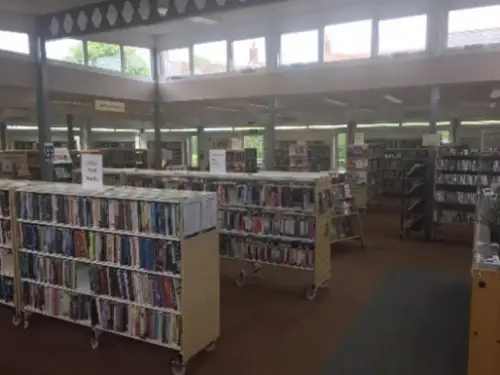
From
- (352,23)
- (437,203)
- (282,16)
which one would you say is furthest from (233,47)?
(437,203)

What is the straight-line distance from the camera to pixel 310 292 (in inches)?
203

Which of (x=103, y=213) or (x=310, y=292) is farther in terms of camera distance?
(x=310, y=292)

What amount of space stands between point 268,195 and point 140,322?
7.85ft

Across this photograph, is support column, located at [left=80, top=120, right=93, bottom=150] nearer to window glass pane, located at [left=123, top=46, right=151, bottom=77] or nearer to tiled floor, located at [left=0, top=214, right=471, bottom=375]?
window glass pane, located at [left=123, top=46, right=151, bottom=77]

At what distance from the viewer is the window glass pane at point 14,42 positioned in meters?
7.68

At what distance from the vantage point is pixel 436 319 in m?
4.42

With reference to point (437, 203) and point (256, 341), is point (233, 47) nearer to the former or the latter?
point (437, 203)

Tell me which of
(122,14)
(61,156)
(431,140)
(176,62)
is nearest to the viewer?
(122,14)

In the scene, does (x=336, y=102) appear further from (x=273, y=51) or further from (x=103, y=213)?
(x=103, y=213)

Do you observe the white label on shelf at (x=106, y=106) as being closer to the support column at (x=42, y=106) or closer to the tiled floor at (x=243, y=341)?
the support column at (x=42, y=106)

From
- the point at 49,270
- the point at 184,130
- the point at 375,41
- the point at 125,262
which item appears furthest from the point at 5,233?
the point at 184,130

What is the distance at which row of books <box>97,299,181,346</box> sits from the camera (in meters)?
3.53

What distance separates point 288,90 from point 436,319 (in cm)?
618

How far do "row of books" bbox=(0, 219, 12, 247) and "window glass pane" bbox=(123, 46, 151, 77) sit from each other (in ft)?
21.1
